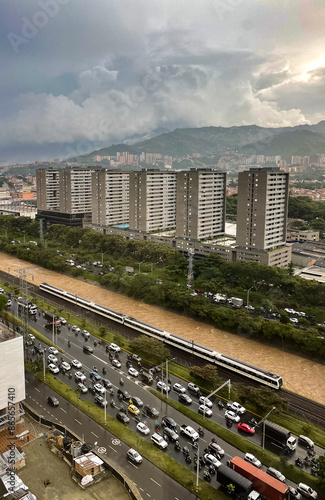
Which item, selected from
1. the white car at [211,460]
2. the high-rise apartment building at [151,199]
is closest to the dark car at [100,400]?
the white car at [211,460]

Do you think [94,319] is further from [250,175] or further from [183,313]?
[250,175]

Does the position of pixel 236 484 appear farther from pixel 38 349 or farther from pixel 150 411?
pixel 38 349

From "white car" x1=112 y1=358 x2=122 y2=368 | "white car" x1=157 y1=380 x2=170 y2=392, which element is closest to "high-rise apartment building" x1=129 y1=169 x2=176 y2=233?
"white car" x1=112 y1=358 x2=122 y2=368

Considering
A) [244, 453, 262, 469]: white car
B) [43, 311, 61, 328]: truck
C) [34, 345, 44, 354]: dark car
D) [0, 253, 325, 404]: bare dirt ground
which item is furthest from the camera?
[43, 311, 61, 328]: truck

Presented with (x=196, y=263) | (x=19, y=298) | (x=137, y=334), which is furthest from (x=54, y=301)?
(x=196, y=263)

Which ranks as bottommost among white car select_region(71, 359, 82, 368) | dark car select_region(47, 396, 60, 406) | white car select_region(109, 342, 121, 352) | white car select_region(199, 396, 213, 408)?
white car select_region(199, 396, 213, 408)

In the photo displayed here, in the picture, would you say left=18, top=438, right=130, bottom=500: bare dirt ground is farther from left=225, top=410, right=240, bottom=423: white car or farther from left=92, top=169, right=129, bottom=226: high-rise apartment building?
left=92, top=169, right=129, bottom=226: high-rise apartment building
